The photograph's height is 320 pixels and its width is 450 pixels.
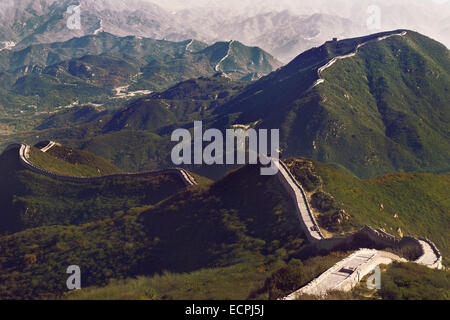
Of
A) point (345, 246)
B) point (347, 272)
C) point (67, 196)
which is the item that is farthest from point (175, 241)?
point (67, 196)

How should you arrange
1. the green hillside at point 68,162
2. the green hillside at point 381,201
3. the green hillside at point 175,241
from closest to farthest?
the green hillside at point 175,241
the green hillside at point 381,201
the green hillside at point 68,162

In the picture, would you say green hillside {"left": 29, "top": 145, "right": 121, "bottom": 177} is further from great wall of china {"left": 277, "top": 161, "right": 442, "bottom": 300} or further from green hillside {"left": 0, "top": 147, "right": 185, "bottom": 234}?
great wall of china {"left": 277, "top": 161, "right": 442, "bottom": 300}

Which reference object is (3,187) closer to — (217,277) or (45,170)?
(45,170)

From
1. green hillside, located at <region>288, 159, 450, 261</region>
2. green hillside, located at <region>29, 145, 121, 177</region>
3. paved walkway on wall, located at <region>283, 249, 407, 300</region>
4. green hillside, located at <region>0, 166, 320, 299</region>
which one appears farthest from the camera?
green hillside, located at <region>29, 145, 121, 177</region>

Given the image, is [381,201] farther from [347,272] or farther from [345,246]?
[347,272]

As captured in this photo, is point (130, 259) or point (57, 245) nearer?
point (130, 259)

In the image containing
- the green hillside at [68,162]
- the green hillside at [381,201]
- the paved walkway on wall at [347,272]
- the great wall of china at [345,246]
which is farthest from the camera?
the green hillside at [68,162]

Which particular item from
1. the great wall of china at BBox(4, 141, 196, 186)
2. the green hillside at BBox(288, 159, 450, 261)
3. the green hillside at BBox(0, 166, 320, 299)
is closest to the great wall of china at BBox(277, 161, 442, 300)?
the green hillside at BBox(0, 166, 320, 299)

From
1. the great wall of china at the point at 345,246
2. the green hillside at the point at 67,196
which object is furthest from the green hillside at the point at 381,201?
the green hillside at the point at 67,196

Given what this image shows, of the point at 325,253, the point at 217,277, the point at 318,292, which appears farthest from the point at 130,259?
the point at 318,292

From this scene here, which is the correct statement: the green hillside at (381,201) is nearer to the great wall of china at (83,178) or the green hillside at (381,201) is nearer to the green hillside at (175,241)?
the green hillside at (175,241)

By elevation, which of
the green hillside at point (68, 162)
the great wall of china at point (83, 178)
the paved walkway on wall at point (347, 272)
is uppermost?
the green hillside at point (68, 162)
